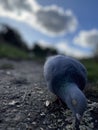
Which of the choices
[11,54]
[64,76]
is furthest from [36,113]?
[11,54]

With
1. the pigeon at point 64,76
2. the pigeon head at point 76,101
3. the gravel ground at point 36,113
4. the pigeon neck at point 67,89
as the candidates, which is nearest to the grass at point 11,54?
the gravel ground at point 36,113

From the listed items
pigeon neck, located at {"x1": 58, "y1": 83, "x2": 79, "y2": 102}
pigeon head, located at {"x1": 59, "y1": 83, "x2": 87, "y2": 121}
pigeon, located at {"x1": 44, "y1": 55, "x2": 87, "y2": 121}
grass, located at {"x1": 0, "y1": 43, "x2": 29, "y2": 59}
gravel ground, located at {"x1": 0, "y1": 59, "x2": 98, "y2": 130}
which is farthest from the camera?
grass, located at {"x1": 0, "y1": 43, "x2": 29, "y2": 59}

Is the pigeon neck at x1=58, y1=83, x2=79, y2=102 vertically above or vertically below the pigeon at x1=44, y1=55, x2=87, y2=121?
below

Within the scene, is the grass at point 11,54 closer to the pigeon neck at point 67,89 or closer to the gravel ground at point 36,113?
the gravel ground at point 36,113

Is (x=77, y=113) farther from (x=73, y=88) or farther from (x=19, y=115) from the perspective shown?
(x=19, y=115)

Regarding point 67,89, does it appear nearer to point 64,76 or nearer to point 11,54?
point 64,76

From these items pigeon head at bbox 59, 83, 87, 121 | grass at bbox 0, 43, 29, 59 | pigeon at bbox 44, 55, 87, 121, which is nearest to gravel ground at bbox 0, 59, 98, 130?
pigeon at bbox 44, 55, 87, 121

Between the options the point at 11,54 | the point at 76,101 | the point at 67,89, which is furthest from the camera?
the point at 11,54

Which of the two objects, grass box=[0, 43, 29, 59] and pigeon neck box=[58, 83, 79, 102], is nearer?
pigeon neck box=[58, 83, 79, 102]

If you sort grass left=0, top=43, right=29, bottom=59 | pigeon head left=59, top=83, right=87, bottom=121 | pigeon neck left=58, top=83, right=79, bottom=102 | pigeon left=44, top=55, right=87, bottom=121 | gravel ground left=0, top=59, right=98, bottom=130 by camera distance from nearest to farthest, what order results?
1. pigeon head left=59, top=83, right=87, bottom=121
2. pigeon neck left=58, top=83, right=79, bottom=102
3. pigeon left=44, top=55, right=87, bottom=121
4. gravel ground left=0, top=59, right=98, bottom=130
5. grass left=0, top=43, right=29, bottom=59

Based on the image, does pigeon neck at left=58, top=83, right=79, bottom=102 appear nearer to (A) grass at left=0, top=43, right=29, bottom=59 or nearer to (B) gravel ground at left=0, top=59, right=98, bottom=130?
(B) gravel ground at left=0, top=59, right=98, bottom=130

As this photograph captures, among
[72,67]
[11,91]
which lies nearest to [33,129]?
[72,67]
